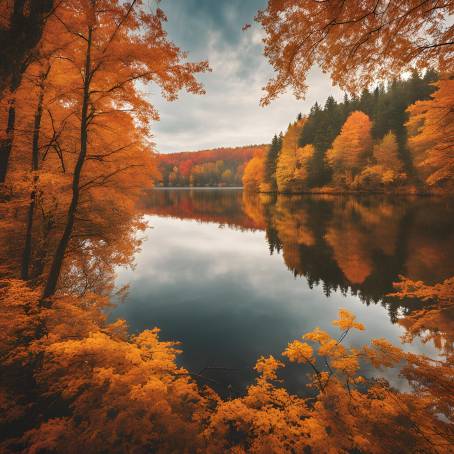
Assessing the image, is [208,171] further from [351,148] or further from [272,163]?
[351,148]

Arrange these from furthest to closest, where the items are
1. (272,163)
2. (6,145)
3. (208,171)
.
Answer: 1. (208,171)
2. (272,163)
3. (6,145)

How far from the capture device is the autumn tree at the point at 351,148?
42.2 metres

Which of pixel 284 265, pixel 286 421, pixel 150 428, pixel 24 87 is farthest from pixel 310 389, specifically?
pixel 24 87

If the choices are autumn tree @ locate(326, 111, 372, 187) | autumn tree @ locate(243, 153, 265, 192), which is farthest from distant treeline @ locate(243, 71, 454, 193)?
autumn tree @ locate(243, 153, 265, 192)

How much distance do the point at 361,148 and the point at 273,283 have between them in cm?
4054

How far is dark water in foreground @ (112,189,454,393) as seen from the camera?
25.4 feet

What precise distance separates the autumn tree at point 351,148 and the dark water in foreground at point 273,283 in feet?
76.2

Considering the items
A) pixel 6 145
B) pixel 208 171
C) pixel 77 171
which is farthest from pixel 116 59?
pixel 208 171

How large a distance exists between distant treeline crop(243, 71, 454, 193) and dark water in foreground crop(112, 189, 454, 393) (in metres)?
18.6

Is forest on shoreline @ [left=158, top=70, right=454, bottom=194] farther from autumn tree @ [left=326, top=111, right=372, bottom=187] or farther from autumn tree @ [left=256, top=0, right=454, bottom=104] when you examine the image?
autumn tree @ [left=256, top=0, right=454, bottom=104]

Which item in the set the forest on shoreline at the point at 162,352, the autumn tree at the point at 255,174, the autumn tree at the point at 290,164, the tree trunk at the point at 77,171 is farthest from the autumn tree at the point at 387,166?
the tree trunk at the point at 77,171

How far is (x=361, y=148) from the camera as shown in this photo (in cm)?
4212

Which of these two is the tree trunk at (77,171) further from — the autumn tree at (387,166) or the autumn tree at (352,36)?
the autumn tree at (387,166)

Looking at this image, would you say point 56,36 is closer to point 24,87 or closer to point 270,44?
point 24,87
